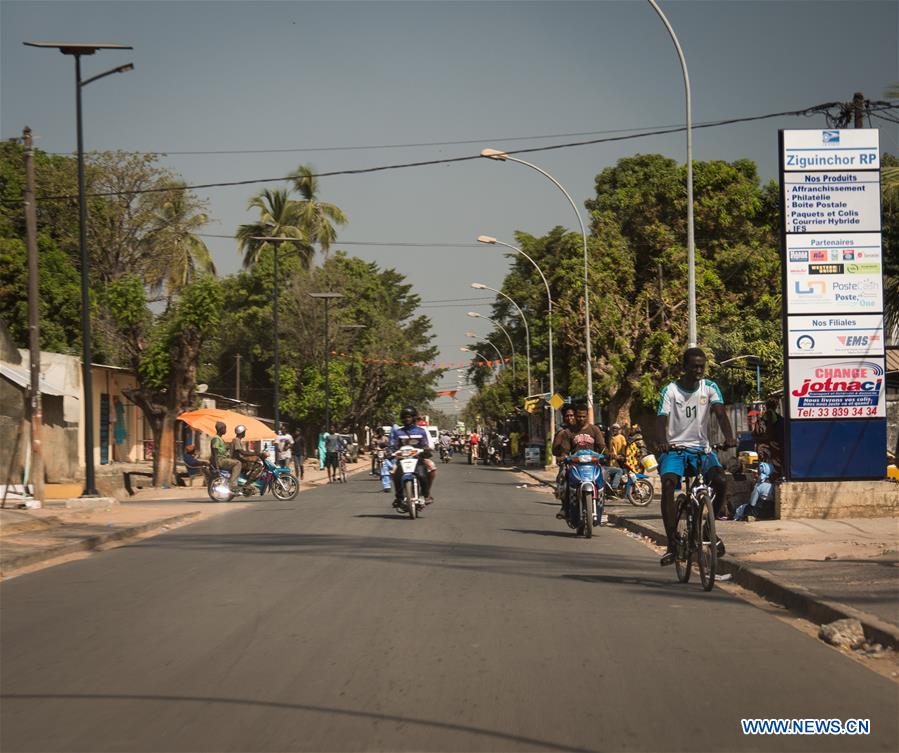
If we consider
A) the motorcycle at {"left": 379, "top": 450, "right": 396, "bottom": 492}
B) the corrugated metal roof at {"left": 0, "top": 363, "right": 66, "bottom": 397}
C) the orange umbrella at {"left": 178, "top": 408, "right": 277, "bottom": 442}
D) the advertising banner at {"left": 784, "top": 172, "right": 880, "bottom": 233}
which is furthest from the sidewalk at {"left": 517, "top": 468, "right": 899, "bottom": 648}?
the orange umbrella at {"left": 178, "top": 408, "right": 277, "bottom": 442}

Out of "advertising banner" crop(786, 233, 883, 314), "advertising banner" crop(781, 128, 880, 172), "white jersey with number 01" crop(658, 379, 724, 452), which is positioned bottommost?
"white jersey with number 01" crop(658, 379, 724, 452)

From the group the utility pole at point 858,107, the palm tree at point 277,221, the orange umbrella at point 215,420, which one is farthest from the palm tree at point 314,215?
the utility pole at point 858,107

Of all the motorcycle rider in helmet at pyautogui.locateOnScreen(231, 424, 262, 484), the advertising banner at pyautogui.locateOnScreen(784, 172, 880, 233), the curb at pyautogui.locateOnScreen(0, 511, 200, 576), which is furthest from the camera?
the motorcycle rider in helmet at pyautogui.locateOnScreen(231, 424, 262, 484)

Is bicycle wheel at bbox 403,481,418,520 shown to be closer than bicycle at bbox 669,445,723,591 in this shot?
No

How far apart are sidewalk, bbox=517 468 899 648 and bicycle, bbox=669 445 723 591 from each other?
1.76 ft

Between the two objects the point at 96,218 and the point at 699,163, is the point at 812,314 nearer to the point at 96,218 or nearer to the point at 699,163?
the point at 699,163

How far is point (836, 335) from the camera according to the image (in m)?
16.8

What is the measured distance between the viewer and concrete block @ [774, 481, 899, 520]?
1638cm

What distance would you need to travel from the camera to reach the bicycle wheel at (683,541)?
10531 millimetres

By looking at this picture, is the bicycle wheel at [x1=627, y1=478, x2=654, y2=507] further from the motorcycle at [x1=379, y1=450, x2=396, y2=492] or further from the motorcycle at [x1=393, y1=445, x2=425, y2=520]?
the motorcycle at [x1=393, y1=445, x2=425, y2=520]

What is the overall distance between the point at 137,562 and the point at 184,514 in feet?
28.9

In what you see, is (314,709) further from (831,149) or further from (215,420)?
(215,420)

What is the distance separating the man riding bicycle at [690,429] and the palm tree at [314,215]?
64.7 metres

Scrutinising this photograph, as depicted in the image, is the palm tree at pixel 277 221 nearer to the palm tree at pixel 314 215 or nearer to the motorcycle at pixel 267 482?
the palm tree at pixel 314 215
